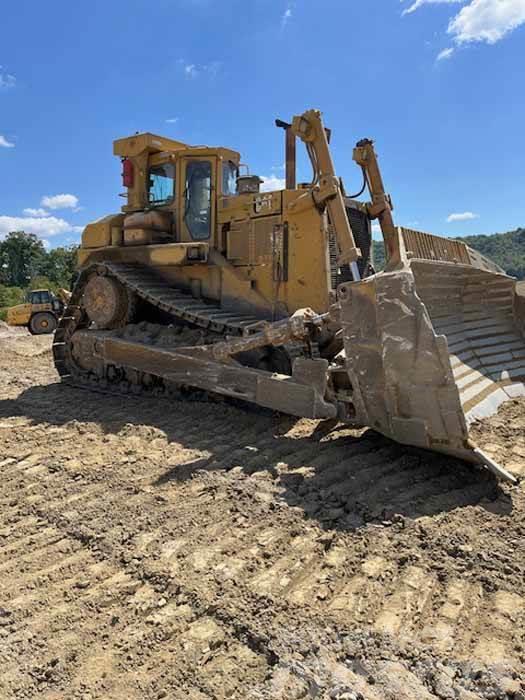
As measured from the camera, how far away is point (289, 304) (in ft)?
19.5

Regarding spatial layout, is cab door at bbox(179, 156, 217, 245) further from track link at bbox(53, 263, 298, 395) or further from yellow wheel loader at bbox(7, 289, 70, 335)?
yellow wheel loader at bbox(7, 289, 70, 335)

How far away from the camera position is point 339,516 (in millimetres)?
3123

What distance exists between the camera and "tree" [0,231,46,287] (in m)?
64.1

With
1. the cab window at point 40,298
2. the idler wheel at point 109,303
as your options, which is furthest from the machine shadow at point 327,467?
the cab window at point 40,298

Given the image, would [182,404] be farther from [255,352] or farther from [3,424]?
[3,424]

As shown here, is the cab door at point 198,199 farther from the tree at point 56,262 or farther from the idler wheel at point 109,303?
the tree at point 56,262

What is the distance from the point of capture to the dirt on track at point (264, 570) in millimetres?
1983

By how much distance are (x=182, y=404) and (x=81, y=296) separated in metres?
2.58

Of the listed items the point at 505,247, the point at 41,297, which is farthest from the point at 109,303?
the point at 505,247

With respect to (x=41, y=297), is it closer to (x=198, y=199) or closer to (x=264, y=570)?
(x=198, y=199)

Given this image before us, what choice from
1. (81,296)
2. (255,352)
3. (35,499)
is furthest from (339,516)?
(81,296)

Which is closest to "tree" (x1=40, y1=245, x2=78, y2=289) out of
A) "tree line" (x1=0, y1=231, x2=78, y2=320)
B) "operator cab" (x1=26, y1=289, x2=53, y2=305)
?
"tree line" (x1=0, y1=231, x2=78, y2=320)

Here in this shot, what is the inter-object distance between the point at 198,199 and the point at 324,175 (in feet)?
5.89

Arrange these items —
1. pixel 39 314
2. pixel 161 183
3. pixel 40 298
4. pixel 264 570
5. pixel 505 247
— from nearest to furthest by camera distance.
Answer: pixel 264 570, pixel 161 183, pixel 39 314, pixel 40 298, pixel 505 247
